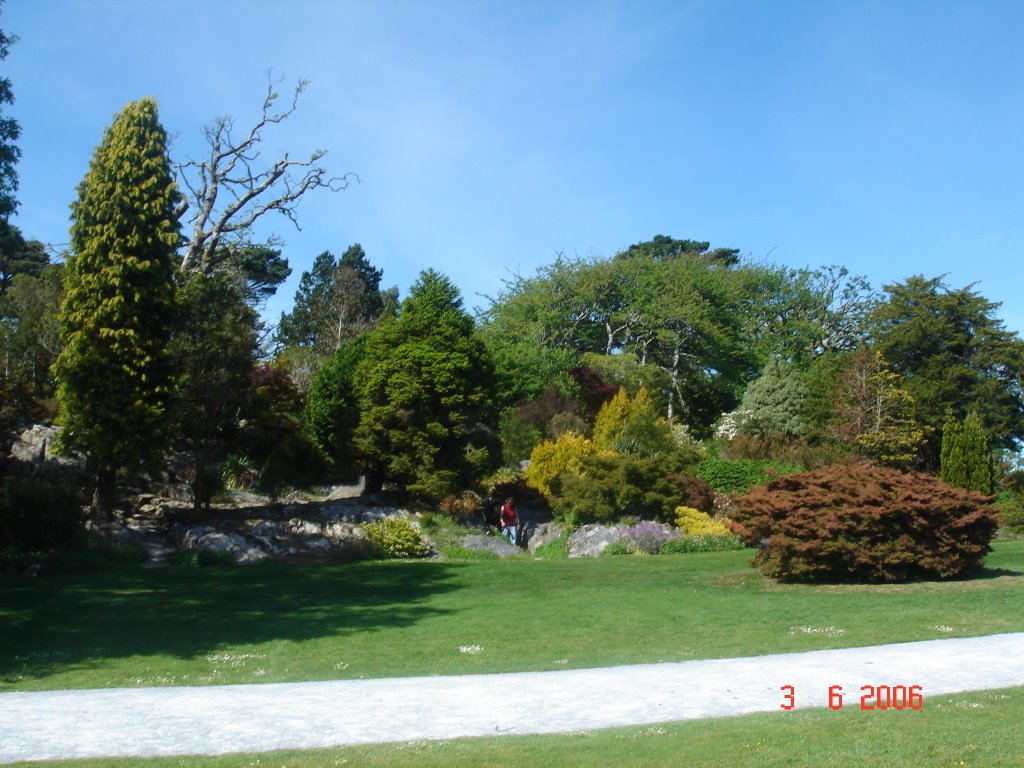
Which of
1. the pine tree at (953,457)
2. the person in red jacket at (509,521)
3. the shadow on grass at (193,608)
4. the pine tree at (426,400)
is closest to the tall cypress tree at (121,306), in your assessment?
the shadow on grass at (193,608)

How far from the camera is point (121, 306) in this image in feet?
70.6

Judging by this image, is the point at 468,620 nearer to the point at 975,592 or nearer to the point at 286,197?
the point at 975,592

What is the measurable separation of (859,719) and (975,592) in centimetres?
925

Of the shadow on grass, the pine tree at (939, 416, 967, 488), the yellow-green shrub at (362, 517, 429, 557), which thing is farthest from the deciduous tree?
the shadow on grass

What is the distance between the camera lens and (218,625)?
13594 mm

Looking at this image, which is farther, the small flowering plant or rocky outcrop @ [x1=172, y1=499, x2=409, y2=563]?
the small flowering plant

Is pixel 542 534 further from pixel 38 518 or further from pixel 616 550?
pixel 38 518

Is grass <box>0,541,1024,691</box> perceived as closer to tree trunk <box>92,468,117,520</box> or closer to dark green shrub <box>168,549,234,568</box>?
dark green shrub <box>168,549,234,568</box>

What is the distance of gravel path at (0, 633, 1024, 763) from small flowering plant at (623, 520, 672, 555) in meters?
12.1

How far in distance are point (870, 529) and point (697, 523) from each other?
8.05 meters

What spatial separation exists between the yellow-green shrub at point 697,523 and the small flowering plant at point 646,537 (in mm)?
773

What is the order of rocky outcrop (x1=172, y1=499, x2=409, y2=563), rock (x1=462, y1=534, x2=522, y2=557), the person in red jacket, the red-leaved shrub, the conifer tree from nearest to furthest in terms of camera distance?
the red-leaved shrub, rocky outcrop (x1=172, y1=499, x2=409, y2=563), rock (x1=462, y1=534, x2=522, y2=557), the person in red jacket, the conifer tree

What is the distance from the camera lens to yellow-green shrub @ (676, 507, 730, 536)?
23922mm

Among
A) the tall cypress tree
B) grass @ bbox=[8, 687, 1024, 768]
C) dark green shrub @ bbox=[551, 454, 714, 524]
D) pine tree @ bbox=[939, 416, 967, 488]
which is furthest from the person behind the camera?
pine tree @ bbox=[939, 416, 967, 488]
